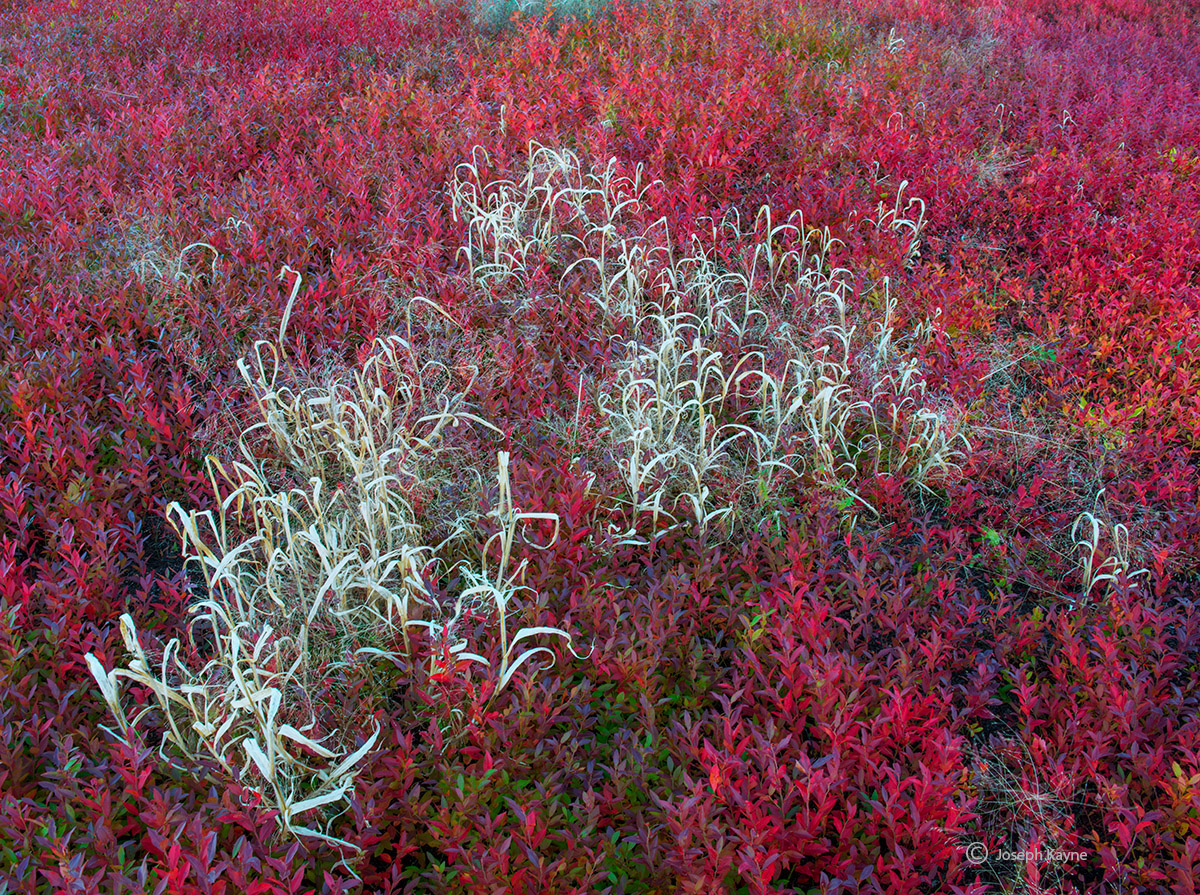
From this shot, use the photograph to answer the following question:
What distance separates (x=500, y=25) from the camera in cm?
833

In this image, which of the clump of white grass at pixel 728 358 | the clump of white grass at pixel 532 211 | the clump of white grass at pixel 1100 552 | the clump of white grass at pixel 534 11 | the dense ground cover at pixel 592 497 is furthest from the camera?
the clump of white grass at pixel 534 11

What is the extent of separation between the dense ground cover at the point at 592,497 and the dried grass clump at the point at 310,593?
0.09ft

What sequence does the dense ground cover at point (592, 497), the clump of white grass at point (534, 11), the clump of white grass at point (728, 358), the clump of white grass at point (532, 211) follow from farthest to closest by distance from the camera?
the clump of white grass at point (534, 11)
the clump of white grass at point (532, 211)
the clump of white grass at point (728, 358)
the dense ground cover at point (592, 497)

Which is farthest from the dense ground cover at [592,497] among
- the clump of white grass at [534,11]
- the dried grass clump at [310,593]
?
the clump of white grass at [534,11]

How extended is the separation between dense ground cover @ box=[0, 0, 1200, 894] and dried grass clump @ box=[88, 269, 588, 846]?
0.09ft

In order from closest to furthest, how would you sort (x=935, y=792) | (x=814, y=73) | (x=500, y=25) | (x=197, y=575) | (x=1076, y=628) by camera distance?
(x=935, y=792), (x=1076, y=628), (x=197, y=575), (x=814, y=73), (x=500, y=25)

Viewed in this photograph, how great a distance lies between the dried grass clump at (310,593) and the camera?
200cm

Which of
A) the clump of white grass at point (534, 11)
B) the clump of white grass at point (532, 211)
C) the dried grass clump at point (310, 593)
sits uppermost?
the clump of white grass at point (534, 11)

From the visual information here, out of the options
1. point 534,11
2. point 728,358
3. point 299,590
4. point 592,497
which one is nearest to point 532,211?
point 728,358

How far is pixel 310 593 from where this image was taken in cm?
263

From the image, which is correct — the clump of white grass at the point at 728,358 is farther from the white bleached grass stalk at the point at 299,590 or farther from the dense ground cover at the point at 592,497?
the white bleached grass stalk at the point at 299,590

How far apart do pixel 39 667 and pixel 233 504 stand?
0.86 m

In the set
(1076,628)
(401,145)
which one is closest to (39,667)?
(1076,628)

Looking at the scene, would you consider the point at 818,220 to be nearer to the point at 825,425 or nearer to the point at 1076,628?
the point at 825,425
